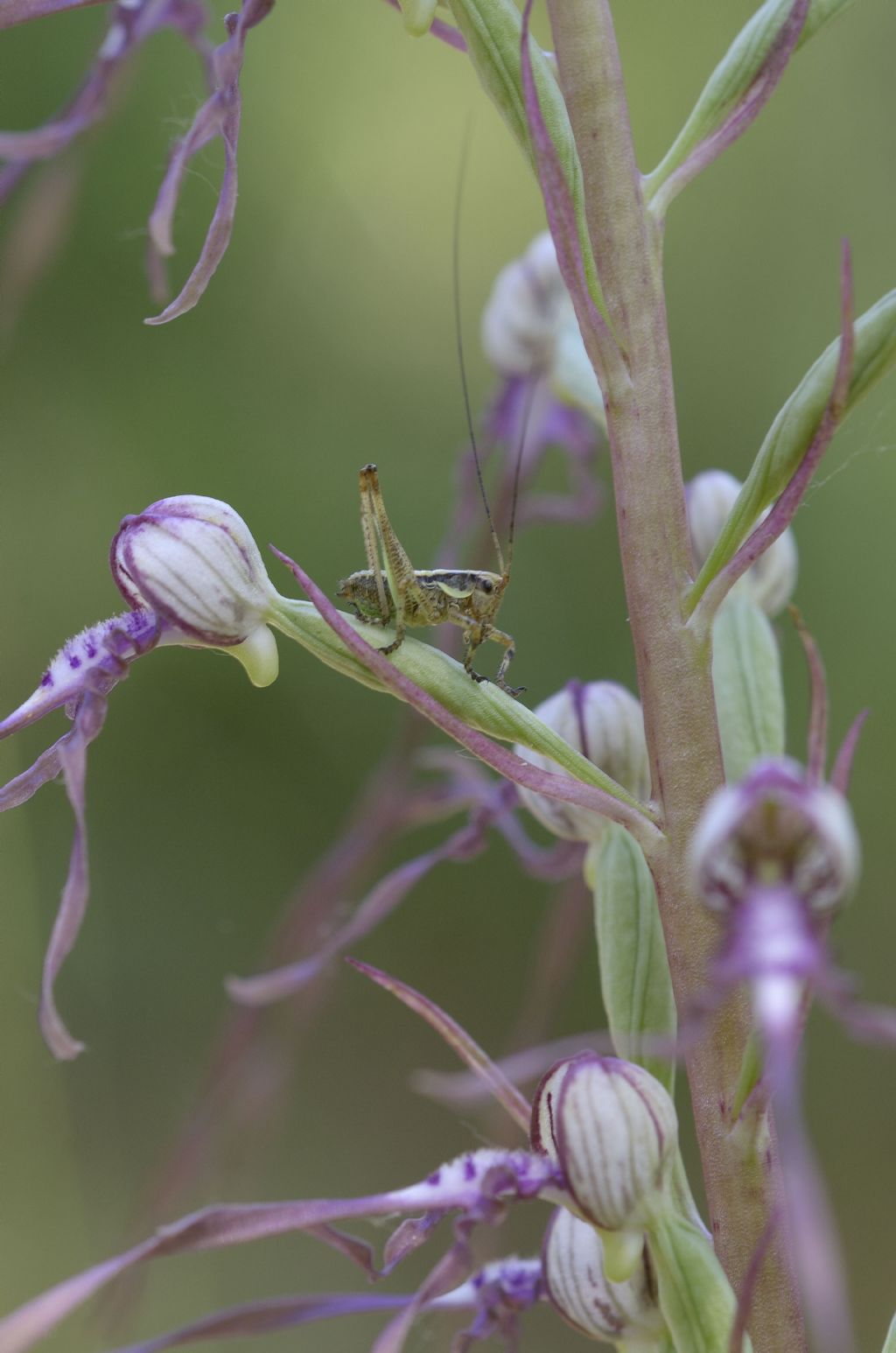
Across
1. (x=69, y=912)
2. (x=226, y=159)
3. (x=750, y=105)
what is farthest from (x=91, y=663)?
(x=750, y=105)

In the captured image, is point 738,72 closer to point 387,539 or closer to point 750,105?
point 750,105

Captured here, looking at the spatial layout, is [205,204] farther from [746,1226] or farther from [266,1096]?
[746,1226]

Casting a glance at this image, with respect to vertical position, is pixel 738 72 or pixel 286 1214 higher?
pixel 738 72

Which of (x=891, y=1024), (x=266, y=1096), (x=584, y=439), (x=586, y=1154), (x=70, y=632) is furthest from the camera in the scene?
(x=70, y=632)

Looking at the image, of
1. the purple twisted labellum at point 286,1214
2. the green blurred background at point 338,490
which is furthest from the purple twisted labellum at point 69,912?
the green blurred background at point 338,490

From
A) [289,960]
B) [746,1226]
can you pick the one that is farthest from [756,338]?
[746,1226]

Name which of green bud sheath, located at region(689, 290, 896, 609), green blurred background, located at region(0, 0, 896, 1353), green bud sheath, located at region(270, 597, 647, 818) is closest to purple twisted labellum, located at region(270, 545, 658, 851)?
green bud sheath, located at region(270, 597, 647, 818)
